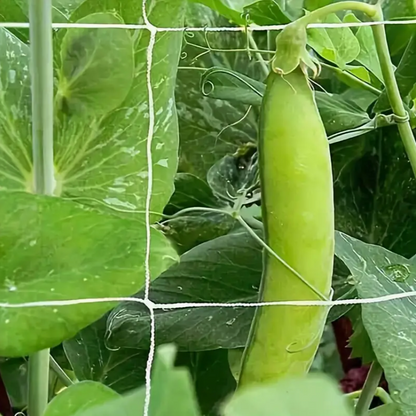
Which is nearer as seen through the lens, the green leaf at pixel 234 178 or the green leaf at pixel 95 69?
the green leaf at pixel 95 69

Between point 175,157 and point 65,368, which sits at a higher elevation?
point 175,157

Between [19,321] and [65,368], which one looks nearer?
[19,321]

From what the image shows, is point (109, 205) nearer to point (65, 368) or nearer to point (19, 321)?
point (19, 321)

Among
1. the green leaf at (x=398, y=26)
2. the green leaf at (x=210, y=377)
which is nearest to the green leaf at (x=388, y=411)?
the green leaf at (x=210, y=377)

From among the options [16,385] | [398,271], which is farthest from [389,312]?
[16,385]

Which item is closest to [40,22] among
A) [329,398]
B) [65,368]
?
[329,398]

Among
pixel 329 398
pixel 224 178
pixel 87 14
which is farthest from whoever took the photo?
pixel 224 178

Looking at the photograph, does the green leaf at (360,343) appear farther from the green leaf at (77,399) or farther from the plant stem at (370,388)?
the green leaf at (77,399)

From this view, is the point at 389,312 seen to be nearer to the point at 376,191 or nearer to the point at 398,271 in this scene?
the point at 398,271
